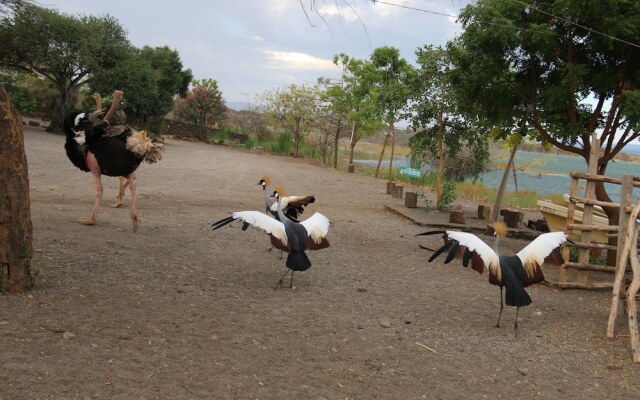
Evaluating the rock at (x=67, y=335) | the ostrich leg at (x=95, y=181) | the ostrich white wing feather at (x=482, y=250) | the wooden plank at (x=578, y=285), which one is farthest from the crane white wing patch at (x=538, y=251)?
the ostrich leg at (x=95, y=181)

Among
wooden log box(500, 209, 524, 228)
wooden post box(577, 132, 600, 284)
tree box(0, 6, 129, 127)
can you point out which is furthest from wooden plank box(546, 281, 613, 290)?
tree box(0, 6, 129, 127)

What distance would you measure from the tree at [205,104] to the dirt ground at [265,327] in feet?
96.2

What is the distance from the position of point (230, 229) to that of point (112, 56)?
2229cm

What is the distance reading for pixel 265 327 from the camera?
4.77 metres

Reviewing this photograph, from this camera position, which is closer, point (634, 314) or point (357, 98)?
point (634, 314)

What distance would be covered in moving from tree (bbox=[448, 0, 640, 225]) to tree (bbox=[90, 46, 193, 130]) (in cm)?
2154

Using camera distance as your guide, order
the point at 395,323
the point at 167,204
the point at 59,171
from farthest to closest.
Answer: the point at 59,171 → the point at 167,204 → the point at 395,323

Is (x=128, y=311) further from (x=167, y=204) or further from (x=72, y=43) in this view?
(x=72, y=43)

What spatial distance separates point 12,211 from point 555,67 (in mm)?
8458

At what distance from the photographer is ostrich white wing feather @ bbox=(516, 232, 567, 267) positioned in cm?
539

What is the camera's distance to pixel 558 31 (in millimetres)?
8805

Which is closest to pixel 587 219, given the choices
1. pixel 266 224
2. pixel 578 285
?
pixel 578 285

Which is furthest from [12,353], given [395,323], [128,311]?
[395,323]

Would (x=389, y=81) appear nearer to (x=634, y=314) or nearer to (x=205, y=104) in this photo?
(x=634, y=314)
